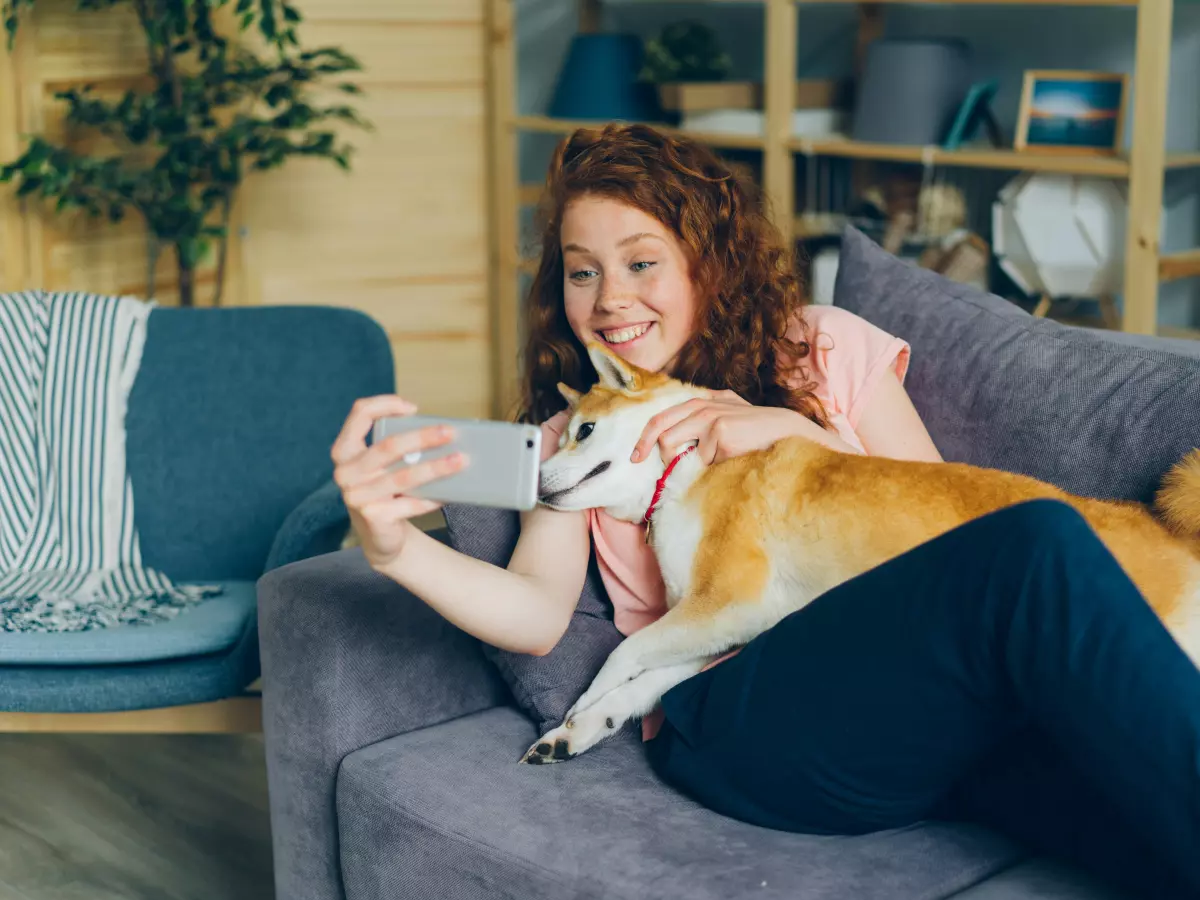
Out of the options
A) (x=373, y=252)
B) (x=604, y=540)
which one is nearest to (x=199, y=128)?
(x=373, y=252)

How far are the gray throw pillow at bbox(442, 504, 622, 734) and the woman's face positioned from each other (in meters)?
0.26

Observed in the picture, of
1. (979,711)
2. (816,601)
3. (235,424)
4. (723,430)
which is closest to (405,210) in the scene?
(235,424)

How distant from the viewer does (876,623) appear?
1285mm

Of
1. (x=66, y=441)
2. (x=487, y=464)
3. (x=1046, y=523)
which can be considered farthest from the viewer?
(x=66, y=441)

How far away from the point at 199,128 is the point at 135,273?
0.50 metres

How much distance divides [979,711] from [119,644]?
1.26 meters

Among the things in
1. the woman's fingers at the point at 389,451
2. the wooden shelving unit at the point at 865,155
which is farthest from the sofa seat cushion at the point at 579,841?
the wooden shelving unit at the point at 865,155

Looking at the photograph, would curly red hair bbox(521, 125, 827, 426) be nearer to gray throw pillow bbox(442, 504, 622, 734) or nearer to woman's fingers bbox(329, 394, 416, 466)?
gray throw pillow bbox(442, 504, 622, 734)

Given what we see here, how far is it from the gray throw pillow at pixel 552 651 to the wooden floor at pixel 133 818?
729 mm

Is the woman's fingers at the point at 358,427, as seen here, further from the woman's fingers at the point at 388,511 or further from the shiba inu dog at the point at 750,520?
the shiba inu dog at the point at 750,520

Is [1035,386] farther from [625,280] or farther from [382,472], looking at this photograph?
[382,472]

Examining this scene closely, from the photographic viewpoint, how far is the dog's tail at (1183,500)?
143 cm

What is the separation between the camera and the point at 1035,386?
1718mm

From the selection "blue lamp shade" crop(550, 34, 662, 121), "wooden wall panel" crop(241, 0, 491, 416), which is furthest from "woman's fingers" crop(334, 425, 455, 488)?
"wooden wall panel" crop(241, 0, 491, 416)
